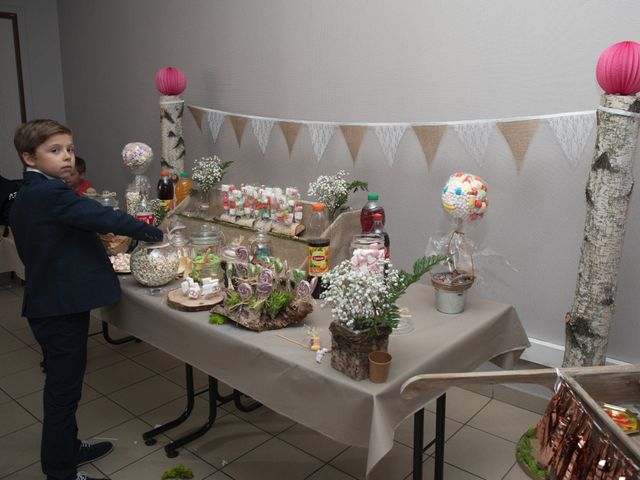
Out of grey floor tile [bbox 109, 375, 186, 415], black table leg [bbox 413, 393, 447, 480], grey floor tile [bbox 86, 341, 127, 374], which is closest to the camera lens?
black table leg [bbox 413, 393, 447, 480]

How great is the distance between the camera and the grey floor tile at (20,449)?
8.05 feet

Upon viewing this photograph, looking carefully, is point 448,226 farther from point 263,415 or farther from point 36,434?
point 36,434

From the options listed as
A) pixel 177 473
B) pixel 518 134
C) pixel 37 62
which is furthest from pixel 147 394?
pixel 37 62

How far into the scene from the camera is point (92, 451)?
2.48 m

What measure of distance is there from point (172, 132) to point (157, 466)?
2.17 meters

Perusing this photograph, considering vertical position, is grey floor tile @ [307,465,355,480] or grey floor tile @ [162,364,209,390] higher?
grey floor tile @ [307,465,355,480]

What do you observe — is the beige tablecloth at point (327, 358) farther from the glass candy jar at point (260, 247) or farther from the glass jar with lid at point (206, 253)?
the glass candy jar at point (260, 247)

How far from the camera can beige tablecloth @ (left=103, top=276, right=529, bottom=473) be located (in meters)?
1.54

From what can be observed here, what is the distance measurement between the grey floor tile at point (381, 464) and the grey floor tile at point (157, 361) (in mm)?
1360

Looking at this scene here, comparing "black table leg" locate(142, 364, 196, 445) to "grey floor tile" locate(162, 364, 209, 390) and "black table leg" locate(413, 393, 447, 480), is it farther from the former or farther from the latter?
"black table leg" locate(413, 393, 447, 480)

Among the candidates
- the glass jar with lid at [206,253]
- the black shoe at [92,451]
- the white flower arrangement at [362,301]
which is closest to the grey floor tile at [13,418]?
the black shoe at [92,451]

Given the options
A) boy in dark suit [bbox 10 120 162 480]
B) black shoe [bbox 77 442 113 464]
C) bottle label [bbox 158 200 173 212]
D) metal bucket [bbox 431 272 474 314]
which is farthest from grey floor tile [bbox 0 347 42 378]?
metal bucket [bbox 431 272 474 314]

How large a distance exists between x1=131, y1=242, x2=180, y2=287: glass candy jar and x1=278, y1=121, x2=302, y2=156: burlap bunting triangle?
4.29 ft

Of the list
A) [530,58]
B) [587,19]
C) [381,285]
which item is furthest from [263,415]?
[587,19]
